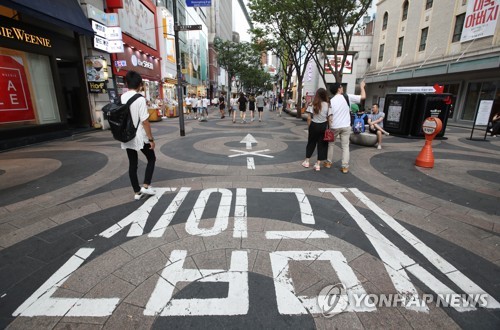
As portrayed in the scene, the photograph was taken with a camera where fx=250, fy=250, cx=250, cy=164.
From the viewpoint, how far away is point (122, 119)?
388cm

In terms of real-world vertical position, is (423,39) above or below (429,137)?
above

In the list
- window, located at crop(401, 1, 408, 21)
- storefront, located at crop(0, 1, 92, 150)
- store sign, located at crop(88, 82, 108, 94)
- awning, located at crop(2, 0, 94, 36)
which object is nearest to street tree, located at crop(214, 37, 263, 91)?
window, located at crop(401, 1, 408, 21)

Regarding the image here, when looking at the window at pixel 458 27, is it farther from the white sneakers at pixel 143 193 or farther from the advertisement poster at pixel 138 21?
the white sneakers at pixel 143 193

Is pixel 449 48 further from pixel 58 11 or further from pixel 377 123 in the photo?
pixel 58 11

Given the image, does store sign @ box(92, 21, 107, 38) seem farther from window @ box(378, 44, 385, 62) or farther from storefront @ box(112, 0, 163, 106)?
window @ box(378, 44, 385, 62)

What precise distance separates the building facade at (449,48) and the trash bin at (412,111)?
4586mm

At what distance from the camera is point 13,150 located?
26.5 feet

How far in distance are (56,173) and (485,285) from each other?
7.62 meters

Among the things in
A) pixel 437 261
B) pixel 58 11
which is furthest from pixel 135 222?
pixel 58 11

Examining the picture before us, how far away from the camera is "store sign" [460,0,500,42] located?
15.7m

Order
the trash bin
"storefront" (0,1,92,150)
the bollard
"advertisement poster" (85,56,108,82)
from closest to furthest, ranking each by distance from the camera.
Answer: the bollard < "storefront" (0,1,92,150) < the trash bin < "advertisement poster" (85,56,108,82)

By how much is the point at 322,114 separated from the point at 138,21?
18.0m

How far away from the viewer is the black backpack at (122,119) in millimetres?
3861

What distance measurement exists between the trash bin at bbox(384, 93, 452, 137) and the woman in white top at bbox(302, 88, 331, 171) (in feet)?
24.5
